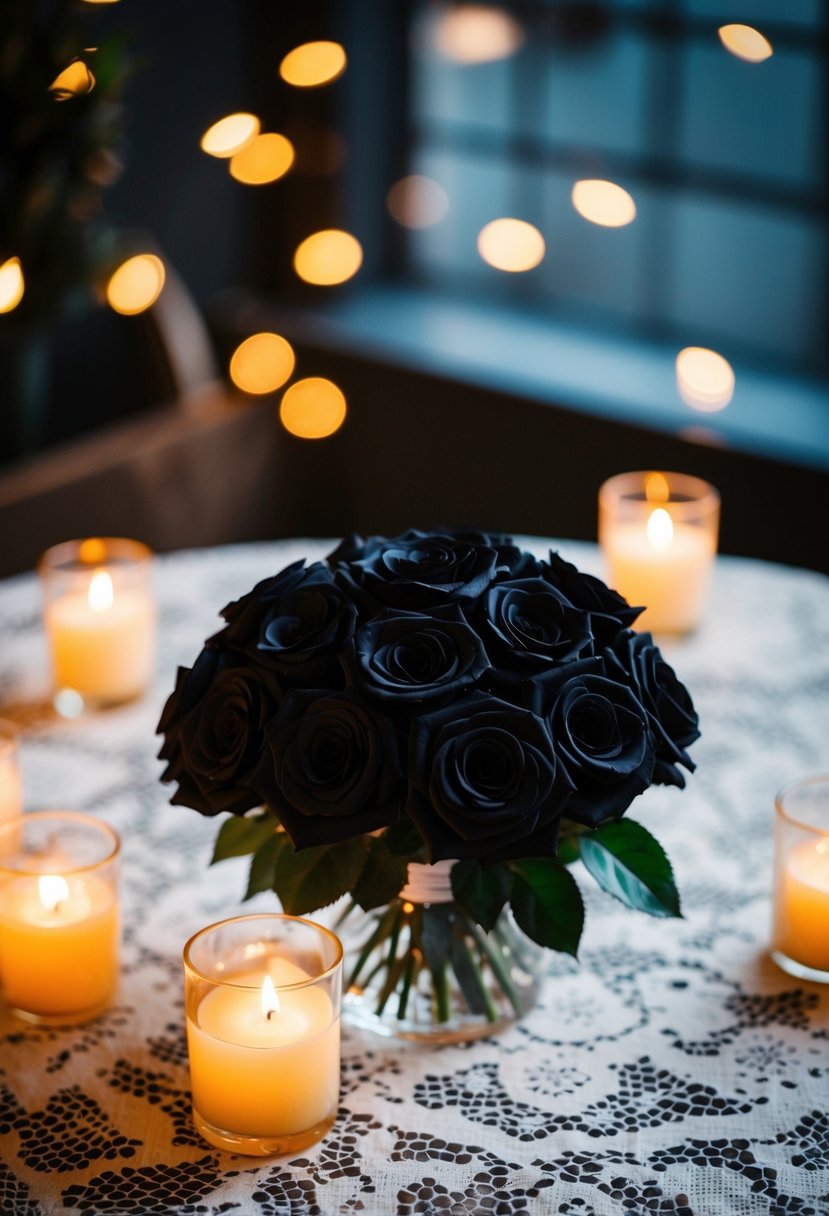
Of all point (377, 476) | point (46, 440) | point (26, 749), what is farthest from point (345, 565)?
point (46, 440)

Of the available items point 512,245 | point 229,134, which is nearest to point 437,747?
point 229,134

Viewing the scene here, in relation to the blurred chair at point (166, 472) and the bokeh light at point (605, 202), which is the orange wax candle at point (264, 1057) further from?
the bokeh light at point (605, 202)

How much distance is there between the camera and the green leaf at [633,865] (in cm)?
92

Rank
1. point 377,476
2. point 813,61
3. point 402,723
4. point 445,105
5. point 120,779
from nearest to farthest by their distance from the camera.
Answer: point 402,723 → point 120,779 → point 813,61 → point 377,476 → point 445,105

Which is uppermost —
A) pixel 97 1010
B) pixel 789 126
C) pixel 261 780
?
pixel 789 126

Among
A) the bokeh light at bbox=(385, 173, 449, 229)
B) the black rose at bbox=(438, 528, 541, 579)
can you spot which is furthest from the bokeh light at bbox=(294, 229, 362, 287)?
the black rose at bbox=(438, 528, 541, 579)

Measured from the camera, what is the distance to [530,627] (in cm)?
87

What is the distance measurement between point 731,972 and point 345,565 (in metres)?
0.43

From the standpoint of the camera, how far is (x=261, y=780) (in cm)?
83

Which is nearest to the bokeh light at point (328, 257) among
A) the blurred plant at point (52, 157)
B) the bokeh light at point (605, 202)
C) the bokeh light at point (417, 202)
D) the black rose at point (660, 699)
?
the bokeh light at point (417, 202)

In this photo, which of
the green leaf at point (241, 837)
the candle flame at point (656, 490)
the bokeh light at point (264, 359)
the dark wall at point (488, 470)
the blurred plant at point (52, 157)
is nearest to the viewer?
the green leaf at point (241, 837)

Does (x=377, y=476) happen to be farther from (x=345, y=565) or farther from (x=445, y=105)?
(x=345, y=565)

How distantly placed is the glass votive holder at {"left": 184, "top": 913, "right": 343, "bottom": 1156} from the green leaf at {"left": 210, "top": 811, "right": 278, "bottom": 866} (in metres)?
0.10

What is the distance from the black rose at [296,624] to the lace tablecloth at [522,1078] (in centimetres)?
29
